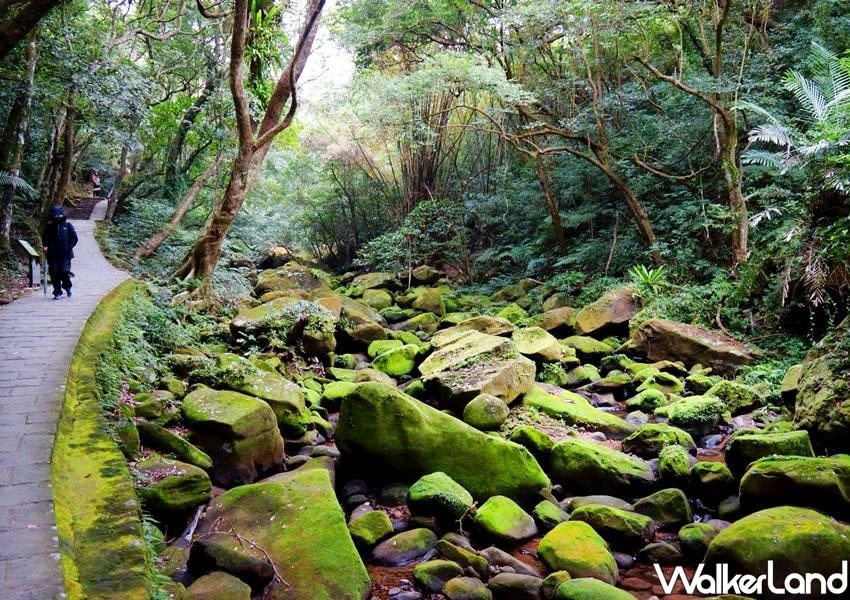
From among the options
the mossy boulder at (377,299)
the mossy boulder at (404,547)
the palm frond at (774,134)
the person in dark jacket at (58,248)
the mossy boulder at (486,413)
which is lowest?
the mossy boulder at (404,547)

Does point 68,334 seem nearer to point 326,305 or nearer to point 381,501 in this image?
point 381,501

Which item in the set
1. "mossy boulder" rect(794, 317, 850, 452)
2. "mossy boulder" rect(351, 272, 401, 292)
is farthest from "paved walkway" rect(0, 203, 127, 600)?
"mossy boulder" rect(351, 272, 401, 292)

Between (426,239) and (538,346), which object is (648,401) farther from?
(426,239)

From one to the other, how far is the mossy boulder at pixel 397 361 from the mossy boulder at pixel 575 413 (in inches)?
102

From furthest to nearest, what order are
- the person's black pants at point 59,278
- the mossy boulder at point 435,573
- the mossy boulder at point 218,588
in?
the person's black pants at point 59,278
the mossy boulder at point 435,573
the mossy boulder at point 218,588

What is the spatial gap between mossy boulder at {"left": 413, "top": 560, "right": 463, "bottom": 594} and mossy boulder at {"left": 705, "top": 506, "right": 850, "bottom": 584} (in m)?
2.01

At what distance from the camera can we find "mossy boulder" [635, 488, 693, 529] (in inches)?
217

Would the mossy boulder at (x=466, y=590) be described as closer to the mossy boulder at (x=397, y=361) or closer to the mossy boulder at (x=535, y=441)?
the mossy boulder at (x=535, y=441)

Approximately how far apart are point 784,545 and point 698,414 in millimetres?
3545

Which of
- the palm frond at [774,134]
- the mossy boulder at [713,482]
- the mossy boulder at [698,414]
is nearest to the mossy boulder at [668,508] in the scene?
the mossy boulder at [713,482]

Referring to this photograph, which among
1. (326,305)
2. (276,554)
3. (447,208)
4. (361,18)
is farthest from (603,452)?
(361,18)

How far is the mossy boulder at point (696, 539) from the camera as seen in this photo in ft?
16.3

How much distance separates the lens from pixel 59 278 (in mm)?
9031

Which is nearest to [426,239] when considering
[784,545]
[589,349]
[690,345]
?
[589,349]
